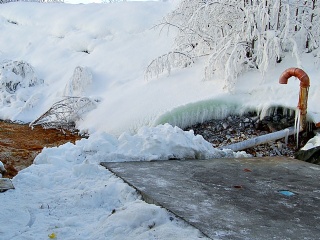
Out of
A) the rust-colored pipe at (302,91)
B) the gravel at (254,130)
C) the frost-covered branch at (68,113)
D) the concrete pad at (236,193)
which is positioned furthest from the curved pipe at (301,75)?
the frost-covered branch at (68,113)

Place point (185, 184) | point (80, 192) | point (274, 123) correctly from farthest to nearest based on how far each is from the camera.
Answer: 1. point (274, 123)
2. point (185, 184)
3. point (80, 192)

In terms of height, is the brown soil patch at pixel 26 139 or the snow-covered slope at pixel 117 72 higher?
the snow-covered slope at pixel 117 72

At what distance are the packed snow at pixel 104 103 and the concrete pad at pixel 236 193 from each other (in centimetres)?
18

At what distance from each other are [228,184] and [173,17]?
6.26 m

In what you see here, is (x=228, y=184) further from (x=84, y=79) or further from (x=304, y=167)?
(x=84, y=79)

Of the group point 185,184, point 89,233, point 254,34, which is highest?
point 254,34

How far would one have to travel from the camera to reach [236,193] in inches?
112

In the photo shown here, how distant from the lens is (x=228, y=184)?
3.09m

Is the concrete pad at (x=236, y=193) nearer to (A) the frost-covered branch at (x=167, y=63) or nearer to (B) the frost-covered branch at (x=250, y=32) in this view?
(B) the frost-covered branch at (x=250, y=32)

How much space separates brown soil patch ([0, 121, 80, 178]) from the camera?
438 centimetres

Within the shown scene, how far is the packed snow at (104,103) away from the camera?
7.61 feet

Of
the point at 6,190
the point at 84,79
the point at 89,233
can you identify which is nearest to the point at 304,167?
the point at 89,233

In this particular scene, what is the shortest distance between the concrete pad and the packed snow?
0.58ft

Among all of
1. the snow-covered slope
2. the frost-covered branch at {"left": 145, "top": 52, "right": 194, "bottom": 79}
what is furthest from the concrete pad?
the frost-covered branch at {"left": 145, "top": 52, "right": 194, "bottom": 79}
